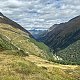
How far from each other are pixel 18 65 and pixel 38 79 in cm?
787

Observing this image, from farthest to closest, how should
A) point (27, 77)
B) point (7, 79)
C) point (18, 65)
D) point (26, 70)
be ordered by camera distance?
point (18, 65) → point (26, 70) → point (27, 77) → point (7, 79)

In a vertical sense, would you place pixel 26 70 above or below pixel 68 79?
above

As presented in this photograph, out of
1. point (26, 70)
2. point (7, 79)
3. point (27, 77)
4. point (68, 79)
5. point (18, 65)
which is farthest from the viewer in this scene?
point (68, 79)

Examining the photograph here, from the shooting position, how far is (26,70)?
44750 millimetres

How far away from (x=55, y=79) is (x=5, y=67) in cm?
964

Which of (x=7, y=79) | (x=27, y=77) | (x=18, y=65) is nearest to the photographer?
(x=7, y=79)

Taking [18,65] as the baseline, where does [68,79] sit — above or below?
below

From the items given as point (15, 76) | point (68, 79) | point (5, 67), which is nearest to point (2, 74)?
point (15, 76)

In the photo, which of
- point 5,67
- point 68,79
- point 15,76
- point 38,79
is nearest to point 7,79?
point 15,76

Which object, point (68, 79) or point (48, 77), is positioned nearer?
point (48, 77)

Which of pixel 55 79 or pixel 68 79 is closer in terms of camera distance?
pixel 55 79

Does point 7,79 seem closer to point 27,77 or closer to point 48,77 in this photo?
point 27,77

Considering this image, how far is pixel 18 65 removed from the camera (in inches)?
1881

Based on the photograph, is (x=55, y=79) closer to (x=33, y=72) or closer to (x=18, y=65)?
(x=33, y=72)
